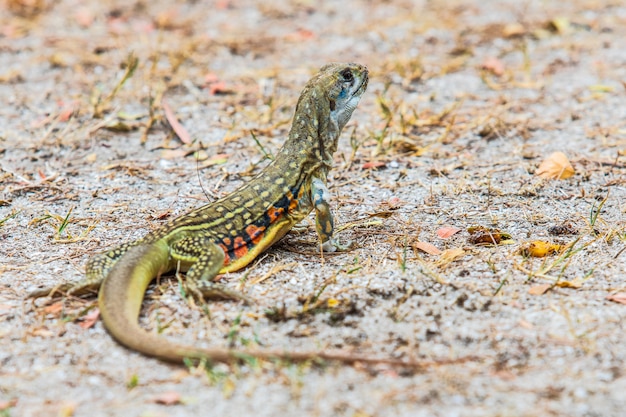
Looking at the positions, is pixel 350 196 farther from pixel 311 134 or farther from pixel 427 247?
pixel 427 247

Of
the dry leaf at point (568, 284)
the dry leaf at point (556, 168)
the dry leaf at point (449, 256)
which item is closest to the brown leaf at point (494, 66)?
the dry leaf at point (556, 168)

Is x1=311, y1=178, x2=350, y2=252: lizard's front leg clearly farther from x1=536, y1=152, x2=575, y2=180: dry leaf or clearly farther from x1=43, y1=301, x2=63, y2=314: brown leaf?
x1=536, y1=152, x2=575, y2=180: dry leaf

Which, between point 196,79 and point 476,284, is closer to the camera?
point 476,284

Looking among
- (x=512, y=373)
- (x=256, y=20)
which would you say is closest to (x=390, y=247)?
(x=512, y=373)

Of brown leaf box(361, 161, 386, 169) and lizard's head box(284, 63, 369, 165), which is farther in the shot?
brown leaf box(361, 161, 386, 169)

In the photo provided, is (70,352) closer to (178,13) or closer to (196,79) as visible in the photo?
(196,79)

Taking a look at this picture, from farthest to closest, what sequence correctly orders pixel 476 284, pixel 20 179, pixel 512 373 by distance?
pixel 20 179, pixel 476 284, pixel 512 373

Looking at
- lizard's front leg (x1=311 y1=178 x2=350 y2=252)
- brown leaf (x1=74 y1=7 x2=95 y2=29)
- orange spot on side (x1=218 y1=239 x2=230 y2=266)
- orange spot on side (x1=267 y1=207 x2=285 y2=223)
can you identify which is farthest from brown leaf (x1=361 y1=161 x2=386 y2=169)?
brown leaf (x1=74 y1=7 x2=95 y2=29)

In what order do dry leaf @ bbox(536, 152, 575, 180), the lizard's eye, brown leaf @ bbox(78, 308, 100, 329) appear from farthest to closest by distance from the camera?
dry leaf @ bbox(536, 152, 575, 180) < the lizard's eye < brown leaf @ bbox(78, 308, 100, 329)
